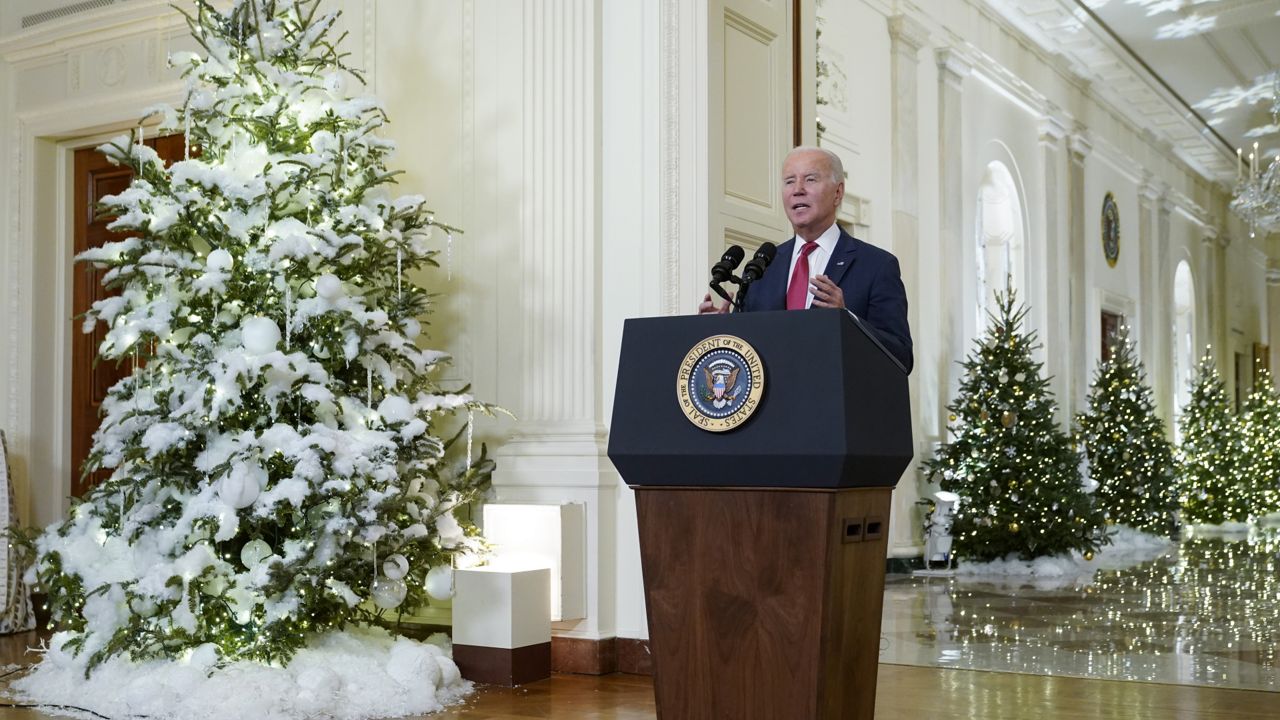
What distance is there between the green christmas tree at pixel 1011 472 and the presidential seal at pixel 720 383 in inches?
312

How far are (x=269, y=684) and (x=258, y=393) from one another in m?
0.97

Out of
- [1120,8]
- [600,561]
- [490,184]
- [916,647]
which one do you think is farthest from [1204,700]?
[1120,8]

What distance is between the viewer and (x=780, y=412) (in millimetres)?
2436

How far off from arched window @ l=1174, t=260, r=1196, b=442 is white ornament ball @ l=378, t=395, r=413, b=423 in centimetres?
1530

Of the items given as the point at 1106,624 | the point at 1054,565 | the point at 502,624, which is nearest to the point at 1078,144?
the point at 1054,565

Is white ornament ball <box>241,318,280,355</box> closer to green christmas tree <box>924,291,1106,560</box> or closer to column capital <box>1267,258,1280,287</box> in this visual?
green christmas tree <box>924,291,1106,560</box>

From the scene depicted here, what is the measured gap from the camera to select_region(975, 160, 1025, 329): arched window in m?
12.3

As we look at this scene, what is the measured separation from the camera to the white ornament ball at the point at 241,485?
4.18 meters

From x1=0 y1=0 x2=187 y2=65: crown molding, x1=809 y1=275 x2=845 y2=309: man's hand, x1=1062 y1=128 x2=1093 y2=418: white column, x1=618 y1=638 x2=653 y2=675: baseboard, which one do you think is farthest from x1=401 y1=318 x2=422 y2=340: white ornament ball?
x1=1062 y1=128 x2=1093 y2=418: white column

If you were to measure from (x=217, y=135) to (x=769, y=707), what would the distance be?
3171mm

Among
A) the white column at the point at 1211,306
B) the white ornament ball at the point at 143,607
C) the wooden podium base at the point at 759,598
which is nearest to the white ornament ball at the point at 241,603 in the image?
the white ornament ball at the point at 143,607

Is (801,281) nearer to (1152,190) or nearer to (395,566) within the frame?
(395,566)

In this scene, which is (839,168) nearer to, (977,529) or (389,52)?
(389,52)

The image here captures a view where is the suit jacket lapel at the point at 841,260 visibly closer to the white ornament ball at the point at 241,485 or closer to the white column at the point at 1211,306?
the white ornament ball at the point at 241,485
